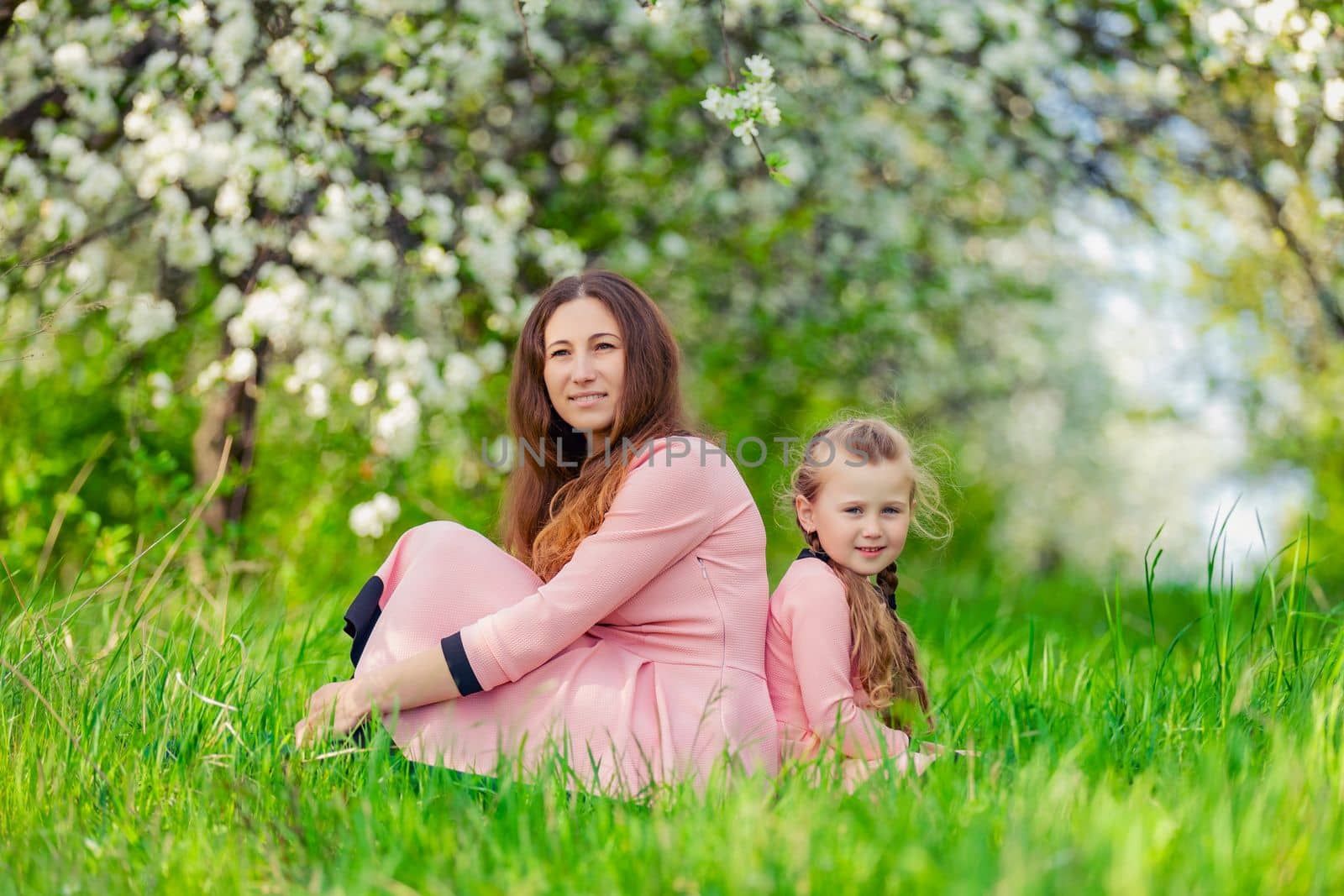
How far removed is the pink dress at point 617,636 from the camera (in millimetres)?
2076

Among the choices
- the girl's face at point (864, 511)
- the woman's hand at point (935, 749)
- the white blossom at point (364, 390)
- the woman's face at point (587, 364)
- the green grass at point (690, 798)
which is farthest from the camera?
the white blossom at point (364, 390)

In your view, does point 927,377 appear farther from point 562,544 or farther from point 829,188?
point 562,544

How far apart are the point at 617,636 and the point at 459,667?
1.01 feet

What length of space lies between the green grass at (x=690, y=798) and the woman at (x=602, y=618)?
0.12 meters

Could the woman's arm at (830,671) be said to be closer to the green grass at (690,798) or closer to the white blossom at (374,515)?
the green grass at (690,798)

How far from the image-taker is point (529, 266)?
15.4 ft

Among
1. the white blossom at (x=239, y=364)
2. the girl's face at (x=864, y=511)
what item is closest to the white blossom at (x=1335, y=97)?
the girl's face at (x=864, y=511)

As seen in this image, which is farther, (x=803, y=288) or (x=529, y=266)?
(x=803, y=288)

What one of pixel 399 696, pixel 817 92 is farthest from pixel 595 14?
pixel 399 696

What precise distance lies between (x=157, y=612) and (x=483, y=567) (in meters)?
0.86

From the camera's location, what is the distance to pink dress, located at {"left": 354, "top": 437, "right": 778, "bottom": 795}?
6.81 ft

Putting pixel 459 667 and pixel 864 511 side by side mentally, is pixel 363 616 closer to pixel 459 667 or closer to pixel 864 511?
pixel 459 667

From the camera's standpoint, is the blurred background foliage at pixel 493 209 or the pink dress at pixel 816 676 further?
the blurred background foliage at pixel 493 209

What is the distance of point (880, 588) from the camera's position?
2.41 m
